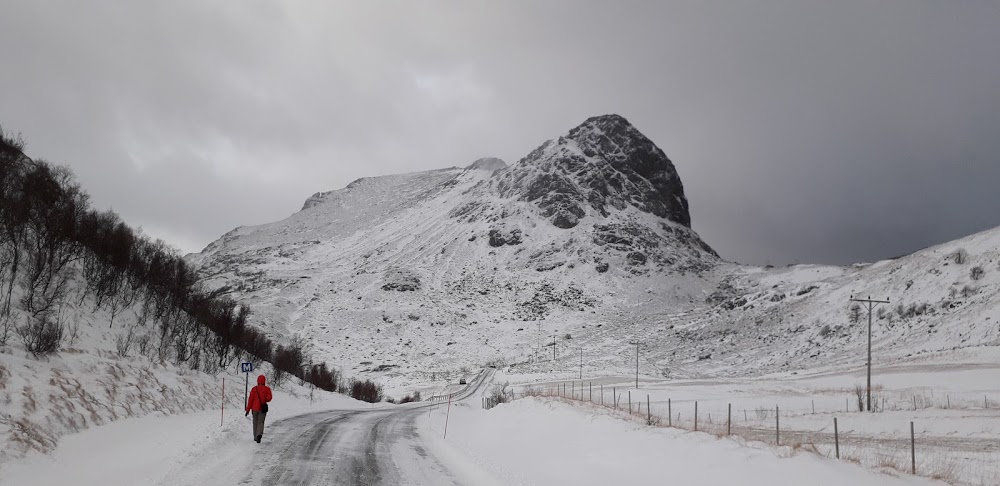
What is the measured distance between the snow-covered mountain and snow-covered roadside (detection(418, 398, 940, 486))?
188 ft

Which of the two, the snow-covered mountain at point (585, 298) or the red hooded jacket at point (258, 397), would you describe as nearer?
the red hooded jacket at point (258, 397)

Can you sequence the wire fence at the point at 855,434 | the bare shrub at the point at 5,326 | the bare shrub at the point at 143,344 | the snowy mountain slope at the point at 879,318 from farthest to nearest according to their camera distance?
the snowy mountain slope at the point at 879,318 → the bare shrub at the point at 143,344 → the bare shrub at the point at 5,326 → the wire fence at the point at 855,434

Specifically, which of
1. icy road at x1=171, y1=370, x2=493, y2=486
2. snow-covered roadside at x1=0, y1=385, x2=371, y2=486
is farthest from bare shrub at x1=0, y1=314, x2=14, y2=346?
icy road at x1=171, y1=370, x2=493, y2=486

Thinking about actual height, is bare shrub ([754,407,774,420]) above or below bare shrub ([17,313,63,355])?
below

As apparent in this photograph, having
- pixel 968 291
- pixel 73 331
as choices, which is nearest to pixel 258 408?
pixel 73 331

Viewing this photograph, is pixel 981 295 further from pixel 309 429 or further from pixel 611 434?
pixel 309 429

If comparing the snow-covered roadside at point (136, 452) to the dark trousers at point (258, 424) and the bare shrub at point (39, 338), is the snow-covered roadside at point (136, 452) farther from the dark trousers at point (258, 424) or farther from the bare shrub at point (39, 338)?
the bare shrub at point (39, 338)

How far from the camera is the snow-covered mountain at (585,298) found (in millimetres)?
76000

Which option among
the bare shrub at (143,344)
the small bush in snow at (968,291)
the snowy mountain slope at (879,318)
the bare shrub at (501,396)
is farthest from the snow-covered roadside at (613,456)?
Answer: the small bush in snow at (968,291)

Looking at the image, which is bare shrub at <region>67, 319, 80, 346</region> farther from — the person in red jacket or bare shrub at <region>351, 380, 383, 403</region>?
bare shrub at <region>351, 380, 383, 403</region>

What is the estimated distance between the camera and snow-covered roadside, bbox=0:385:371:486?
9.54 m

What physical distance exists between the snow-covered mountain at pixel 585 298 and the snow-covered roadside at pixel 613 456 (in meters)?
57.2

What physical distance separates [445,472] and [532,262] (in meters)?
151

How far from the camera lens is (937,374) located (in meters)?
45.8
